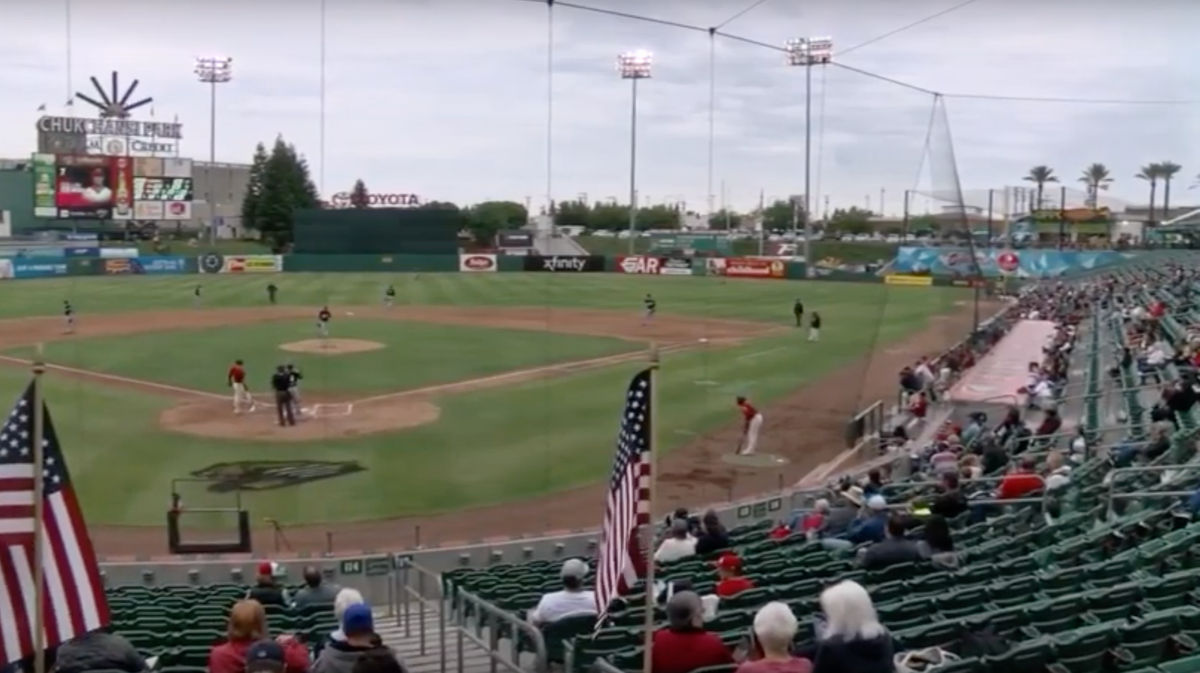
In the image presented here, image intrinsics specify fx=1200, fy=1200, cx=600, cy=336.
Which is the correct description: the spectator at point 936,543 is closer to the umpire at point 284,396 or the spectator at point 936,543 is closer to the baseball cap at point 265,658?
the baseball cap at point 265,658

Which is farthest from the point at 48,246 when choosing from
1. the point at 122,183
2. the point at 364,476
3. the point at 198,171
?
the point at 364,476

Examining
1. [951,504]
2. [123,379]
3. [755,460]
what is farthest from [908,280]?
[951,504]

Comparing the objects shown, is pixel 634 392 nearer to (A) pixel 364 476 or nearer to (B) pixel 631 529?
(B) pixel 631 529

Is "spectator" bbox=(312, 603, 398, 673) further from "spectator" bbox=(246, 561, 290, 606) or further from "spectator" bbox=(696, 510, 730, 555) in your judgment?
"spectator" bbox=(696, 510, 730, 555)

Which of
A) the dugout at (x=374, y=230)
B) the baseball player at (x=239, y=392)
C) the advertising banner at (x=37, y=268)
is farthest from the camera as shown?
the advertising banner at (x=37, y=268)

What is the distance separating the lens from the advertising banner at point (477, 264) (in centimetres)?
4117

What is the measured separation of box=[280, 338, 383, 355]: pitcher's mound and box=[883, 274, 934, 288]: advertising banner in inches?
1022

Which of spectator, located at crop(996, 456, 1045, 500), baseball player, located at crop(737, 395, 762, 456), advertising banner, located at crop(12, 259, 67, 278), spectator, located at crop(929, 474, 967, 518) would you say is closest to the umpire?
baseball player, located at crop(737, 395, 762, 456)

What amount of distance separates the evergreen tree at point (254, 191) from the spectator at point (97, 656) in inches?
744

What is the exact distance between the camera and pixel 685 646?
17.6 feet

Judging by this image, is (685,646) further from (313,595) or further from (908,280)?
(908,280)

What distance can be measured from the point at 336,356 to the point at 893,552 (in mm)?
22786

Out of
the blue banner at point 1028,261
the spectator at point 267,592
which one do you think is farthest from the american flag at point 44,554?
the blue banner at point 1028,261

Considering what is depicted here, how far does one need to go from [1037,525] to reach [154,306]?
34.5 metres
